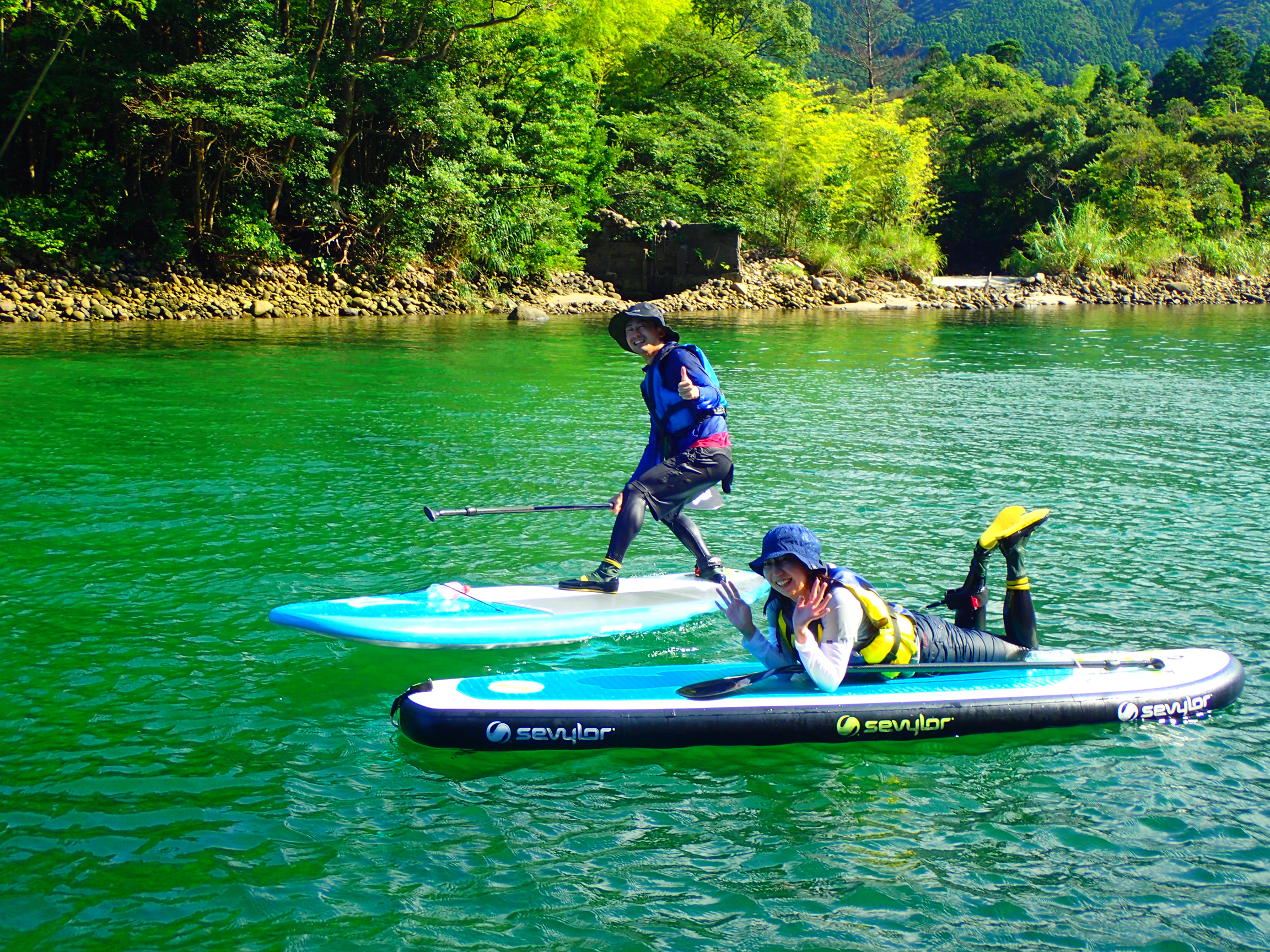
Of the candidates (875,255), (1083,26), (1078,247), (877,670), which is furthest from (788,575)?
(1083,26)

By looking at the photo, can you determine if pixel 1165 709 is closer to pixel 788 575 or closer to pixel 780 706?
pixel 780 706

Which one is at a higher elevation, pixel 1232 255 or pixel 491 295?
pixel 1232 255

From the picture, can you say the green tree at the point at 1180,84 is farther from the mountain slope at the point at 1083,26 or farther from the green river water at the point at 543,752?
the mountain slope at the point at 1083,26

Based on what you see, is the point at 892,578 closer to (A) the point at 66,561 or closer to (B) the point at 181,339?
(A) the point at 66,561

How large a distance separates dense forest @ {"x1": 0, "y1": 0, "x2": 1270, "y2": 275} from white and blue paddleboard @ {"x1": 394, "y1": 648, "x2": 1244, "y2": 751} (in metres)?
23.4

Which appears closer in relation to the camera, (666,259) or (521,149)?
(521,149)

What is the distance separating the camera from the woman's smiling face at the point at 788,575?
15.7 feet

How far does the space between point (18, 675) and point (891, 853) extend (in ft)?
15.5

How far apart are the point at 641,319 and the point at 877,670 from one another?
269 centimetres

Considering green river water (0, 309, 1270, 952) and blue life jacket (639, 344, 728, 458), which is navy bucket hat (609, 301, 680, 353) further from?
green river water (0, 309, 1270, 952)

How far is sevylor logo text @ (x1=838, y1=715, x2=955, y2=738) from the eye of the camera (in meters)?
5.17

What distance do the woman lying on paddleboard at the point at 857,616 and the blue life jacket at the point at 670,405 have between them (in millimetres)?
1870

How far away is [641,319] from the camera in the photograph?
22.2 feet

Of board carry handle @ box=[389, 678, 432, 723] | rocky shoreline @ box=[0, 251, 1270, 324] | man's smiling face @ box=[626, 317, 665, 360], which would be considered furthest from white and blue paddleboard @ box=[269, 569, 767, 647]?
rocky shoreline @ box=[0, 251, 1270, 324]
